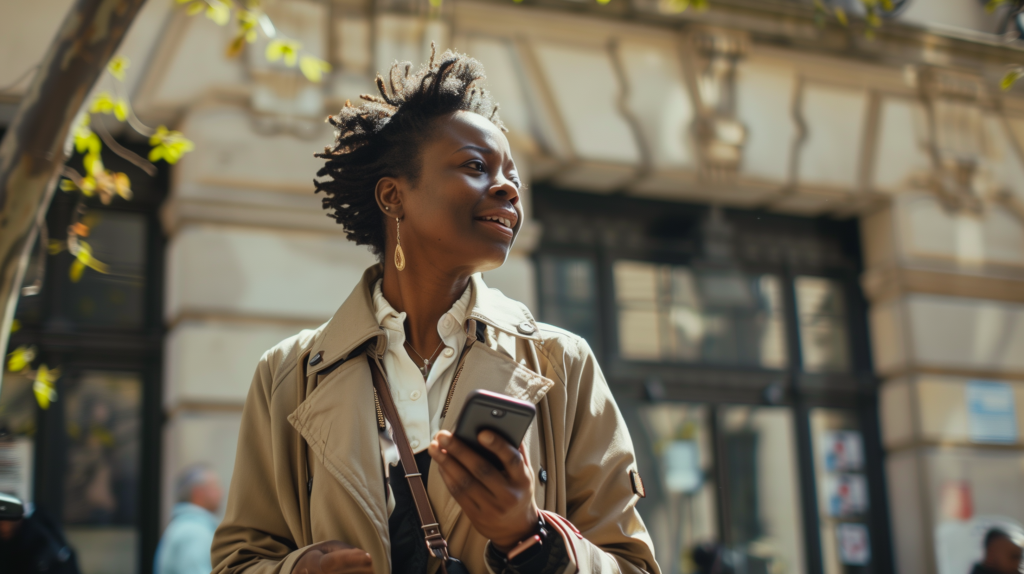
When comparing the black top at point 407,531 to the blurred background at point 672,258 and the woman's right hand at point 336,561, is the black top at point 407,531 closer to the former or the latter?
the woman's right hand at point 336,561

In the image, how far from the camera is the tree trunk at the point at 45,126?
331 centimetres

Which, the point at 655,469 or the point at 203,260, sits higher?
the point at 203,260

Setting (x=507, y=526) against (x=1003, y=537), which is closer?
(x=507, y=526)

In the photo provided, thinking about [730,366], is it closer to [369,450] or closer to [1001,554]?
[1001,554]

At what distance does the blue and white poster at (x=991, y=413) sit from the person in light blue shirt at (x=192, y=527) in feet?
20.3

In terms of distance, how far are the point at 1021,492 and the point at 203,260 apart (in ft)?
22.7

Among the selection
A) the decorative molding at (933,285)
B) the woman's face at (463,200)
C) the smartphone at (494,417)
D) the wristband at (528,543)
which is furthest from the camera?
the decorative molding at (933,285)

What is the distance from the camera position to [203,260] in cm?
663

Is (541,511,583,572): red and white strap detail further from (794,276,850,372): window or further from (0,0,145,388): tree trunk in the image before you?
(794,276,850,372): window

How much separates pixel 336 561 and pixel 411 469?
28cm

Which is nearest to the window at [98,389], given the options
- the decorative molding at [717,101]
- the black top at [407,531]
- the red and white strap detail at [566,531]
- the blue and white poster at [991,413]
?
the decorative molding at [717,101]

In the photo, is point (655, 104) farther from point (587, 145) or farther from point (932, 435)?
point (932, 435)

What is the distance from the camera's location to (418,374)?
2.34 metres

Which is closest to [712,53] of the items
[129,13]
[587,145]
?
[587,145]
